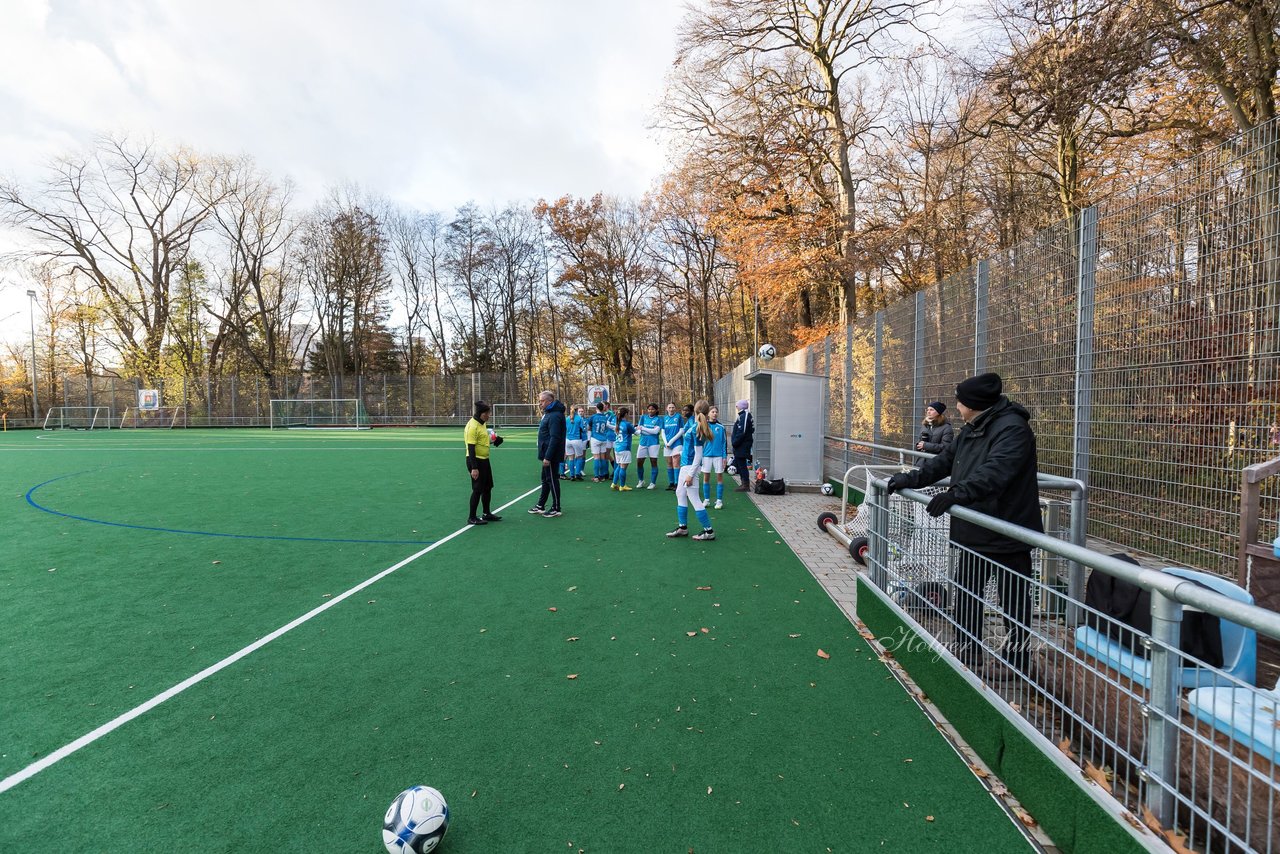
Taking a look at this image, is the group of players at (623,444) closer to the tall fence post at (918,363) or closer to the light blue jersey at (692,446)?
the light blue jersey at (692,446)

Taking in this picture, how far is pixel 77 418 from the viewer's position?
4381cm

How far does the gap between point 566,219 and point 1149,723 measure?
43.8 meters

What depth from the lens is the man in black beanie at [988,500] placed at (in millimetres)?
3274

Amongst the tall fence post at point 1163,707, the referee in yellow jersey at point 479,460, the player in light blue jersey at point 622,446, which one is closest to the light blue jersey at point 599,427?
the player in light blue jersey at point 622,446

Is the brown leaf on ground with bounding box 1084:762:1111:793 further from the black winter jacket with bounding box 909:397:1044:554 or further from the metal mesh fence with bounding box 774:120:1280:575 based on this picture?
the metal mesh fence with bounding box 774:120:1280:575

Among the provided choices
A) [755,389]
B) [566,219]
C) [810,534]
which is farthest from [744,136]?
[566,219]

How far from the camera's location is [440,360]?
51.2 m

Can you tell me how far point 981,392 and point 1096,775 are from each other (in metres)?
1.96

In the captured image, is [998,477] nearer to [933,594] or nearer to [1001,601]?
[1001,601]

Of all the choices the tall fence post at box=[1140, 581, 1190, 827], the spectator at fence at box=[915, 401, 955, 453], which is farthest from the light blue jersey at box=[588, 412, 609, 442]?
the tall fence post at box=[1140, 581, 1190, 827]

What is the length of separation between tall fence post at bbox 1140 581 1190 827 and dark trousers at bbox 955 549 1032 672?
743 mm

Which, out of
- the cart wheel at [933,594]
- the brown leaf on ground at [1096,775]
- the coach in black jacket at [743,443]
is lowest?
the brown leaf on ground at [1096,775]

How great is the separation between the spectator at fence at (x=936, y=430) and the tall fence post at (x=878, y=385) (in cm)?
187

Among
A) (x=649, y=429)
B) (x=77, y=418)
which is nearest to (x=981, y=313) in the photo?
(x=649, y=429)
